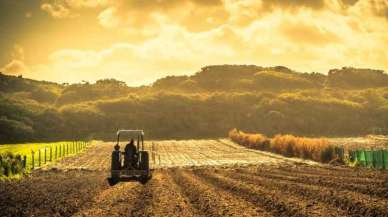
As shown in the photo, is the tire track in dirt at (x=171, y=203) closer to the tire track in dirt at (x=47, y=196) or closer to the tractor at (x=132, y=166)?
the tractor at (x=132, y=166)

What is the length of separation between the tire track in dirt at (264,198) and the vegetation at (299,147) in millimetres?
16959

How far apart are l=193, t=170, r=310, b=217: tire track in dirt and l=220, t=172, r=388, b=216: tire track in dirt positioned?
972 mm

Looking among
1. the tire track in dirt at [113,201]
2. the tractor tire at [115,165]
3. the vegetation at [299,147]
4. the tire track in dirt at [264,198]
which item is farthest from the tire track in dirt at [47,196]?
the vegetation at [299,147]

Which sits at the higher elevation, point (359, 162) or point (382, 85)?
point (382, 85)

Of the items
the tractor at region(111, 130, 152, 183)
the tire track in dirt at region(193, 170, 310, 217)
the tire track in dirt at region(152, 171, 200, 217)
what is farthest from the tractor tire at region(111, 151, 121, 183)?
the tire track in dirt at region(193, 170, 310, 217)

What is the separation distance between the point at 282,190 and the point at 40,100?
124 m

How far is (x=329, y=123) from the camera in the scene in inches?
4070

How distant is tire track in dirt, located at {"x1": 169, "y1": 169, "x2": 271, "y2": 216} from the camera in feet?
46.2

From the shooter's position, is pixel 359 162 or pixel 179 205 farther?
pixel 359 162

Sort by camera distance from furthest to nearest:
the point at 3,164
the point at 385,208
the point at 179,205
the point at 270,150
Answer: the point at 270,150
the point at 3,164
the point at 179,205
the point at 385,208

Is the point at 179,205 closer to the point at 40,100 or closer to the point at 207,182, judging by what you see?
the point at 207,182

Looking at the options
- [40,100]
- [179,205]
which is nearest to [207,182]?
[179,205]

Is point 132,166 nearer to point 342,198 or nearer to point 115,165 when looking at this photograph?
point 115,165

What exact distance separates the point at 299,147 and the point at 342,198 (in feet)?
92.1
